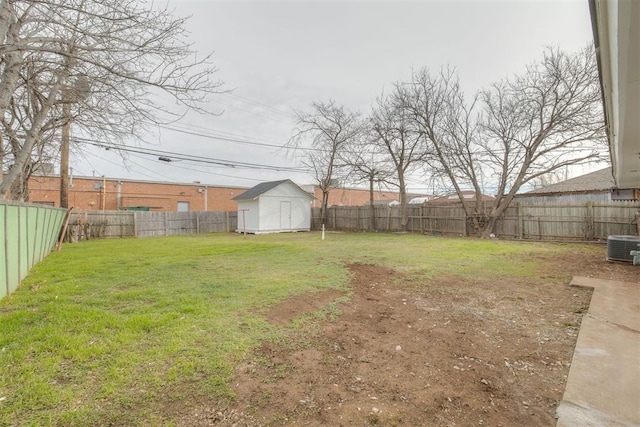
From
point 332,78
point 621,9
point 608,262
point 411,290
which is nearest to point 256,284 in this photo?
point 411,290

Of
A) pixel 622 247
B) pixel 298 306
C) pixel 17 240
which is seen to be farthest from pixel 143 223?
pixel 622 247

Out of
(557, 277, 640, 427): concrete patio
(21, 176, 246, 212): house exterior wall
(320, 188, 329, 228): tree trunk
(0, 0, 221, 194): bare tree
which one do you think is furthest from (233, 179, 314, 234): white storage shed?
(557, 277, 640, 427): concrete patio

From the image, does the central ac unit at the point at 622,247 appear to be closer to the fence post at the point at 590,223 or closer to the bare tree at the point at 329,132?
the fence post at the point at 590,223

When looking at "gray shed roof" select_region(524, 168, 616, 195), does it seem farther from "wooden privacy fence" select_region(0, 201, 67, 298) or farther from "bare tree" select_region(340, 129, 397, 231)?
"wooden privacy fence" select_region(0, 201, 67, 298)

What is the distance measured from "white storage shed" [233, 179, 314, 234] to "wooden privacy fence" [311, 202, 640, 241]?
464cm

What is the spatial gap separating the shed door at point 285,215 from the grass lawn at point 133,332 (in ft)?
42.2

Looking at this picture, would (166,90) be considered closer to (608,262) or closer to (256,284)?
(256,284)

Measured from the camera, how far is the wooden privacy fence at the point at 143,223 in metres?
14.2

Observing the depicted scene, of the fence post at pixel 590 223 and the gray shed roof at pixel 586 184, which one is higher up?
the gray shed roof at pixel 586 184

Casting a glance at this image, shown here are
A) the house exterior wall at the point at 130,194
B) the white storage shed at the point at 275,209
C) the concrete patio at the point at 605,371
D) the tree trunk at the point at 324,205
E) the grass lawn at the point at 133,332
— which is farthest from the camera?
the tree trunk at the point at 324,205

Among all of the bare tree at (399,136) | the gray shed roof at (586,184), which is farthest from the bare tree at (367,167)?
the gray shed roof at (586,184)

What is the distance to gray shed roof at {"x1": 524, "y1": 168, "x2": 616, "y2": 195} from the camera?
15.0m

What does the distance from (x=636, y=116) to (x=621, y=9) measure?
74.3 inches

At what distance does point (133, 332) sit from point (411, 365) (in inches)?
107
